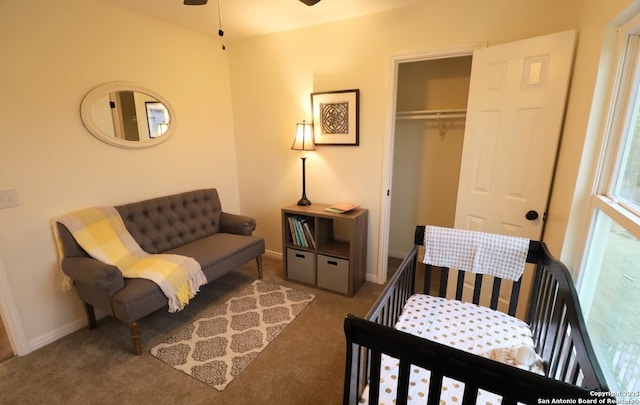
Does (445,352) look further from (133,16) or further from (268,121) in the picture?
(133,16)

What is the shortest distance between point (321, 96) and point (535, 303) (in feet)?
7.37

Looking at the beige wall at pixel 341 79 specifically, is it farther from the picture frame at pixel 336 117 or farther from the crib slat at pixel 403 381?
the crib slat at pixel 403 381

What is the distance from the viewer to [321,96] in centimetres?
269

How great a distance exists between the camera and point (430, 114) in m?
2.89

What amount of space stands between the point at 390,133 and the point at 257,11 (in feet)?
4.88

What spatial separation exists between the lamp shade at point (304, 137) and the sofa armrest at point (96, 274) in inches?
68.3

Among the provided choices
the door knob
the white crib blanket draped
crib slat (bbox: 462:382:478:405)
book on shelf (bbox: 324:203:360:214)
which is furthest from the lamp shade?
crib slat (bbox: 462:382:478:405)

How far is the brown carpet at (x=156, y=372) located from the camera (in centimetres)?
158

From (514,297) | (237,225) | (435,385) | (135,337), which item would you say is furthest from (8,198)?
(514,297)

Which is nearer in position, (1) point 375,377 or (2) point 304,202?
(1) point 375,377

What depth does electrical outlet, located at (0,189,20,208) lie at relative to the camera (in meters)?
1.75

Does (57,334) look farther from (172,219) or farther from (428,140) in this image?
(428,140)

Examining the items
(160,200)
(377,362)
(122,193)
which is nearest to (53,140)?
(122,193)

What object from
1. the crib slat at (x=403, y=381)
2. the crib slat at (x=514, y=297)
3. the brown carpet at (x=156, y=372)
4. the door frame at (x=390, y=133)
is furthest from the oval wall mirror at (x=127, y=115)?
the crib slat at (x=514, y=297)
